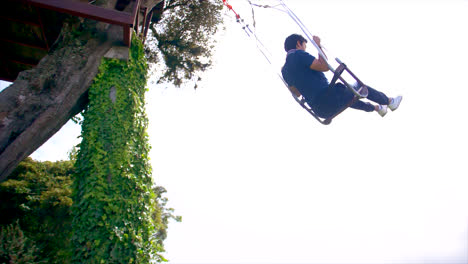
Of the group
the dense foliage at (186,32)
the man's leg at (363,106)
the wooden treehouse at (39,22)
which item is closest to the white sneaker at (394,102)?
the man's leg at (363,106)

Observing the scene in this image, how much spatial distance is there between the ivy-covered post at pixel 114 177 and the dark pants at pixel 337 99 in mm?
2822

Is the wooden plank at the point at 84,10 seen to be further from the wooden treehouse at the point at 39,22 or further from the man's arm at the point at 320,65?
the man's arm at the point at 320,65

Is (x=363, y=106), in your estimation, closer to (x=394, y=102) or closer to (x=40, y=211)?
(x=394, y=102)

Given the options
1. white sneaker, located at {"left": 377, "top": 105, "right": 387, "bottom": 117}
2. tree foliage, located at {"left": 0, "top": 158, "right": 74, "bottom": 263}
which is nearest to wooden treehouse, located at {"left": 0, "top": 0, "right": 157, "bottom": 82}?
white sneaker, located at {"left": 377, "top": 105, "right": 387, "bottom": 117}

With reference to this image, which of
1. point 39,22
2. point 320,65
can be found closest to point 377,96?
point 320,65

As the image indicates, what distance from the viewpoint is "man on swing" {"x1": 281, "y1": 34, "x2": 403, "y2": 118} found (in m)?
4.92

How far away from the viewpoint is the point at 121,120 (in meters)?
4.94

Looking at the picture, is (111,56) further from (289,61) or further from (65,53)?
(289,61)

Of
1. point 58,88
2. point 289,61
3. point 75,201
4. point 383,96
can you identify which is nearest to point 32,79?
point 58,88

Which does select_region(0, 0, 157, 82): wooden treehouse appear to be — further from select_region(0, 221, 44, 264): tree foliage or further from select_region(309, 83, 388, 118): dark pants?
select_region(0, 221, 44, 264): tree foliage

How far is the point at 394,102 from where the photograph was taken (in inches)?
206

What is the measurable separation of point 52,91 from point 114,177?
1787 millimetres

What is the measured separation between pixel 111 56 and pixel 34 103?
4.49ft

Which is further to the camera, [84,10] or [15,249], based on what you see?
[15,249]
